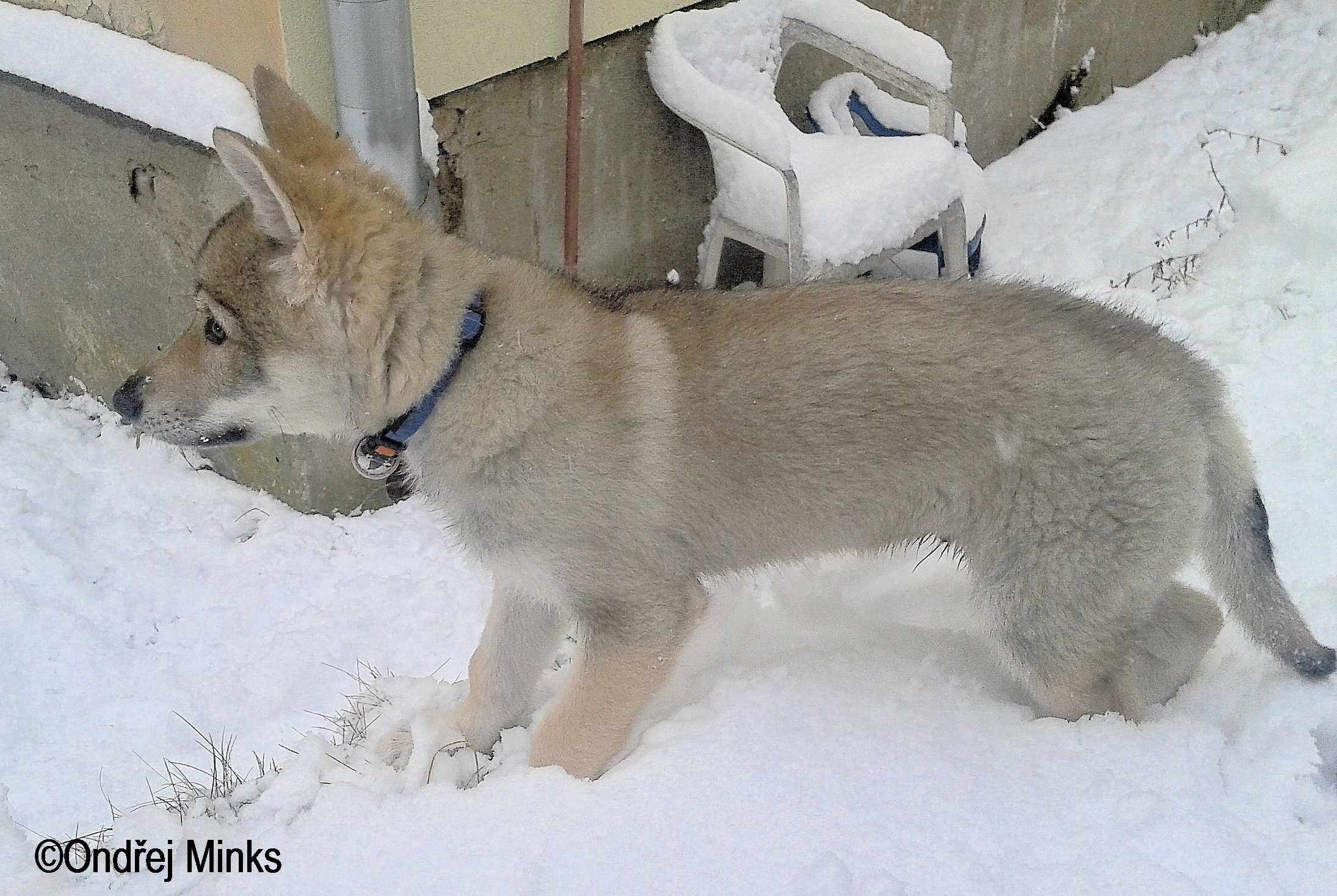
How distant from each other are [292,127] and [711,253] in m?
2.86

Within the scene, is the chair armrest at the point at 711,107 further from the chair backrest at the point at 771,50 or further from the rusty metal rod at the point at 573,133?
the rusty metal rod at the point at 573,133

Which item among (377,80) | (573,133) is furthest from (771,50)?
(377,80)

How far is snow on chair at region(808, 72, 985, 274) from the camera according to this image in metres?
5.51

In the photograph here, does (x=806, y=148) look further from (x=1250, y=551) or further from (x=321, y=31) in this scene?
(x=1250, y=551)

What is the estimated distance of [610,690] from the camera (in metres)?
2.64

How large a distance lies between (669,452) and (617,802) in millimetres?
Result: 804

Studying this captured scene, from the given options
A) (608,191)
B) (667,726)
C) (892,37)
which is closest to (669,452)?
(667,726)

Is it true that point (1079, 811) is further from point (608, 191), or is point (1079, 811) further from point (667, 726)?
point (608, 191)

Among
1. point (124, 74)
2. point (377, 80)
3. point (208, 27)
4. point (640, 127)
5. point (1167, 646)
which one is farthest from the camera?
point (640, 127)

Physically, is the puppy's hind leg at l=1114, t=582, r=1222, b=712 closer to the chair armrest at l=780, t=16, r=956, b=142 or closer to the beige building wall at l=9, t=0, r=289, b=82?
Answer: the chair armrest at l=780, t=16, r=956, b=142

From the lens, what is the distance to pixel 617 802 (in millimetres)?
2389

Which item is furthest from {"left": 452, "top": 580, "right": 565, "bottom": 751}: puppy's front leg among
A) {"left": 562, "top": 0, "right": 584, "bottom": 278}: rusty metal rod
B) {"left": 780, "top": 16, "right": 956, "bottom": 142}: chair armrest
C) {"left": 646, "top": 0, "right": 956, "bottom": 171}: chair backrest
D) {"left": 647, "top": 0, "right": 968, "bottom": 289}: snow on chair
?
{"left": 780, "top": 16, "right": 956, "bottom": 142}: chair armrest

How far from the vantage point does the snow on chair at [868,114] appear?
5508 mm

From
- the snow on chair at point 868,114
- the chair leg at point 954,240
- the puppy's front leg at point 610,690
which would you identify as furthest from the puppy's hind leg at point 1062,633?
the snow on chair at point 868,114
